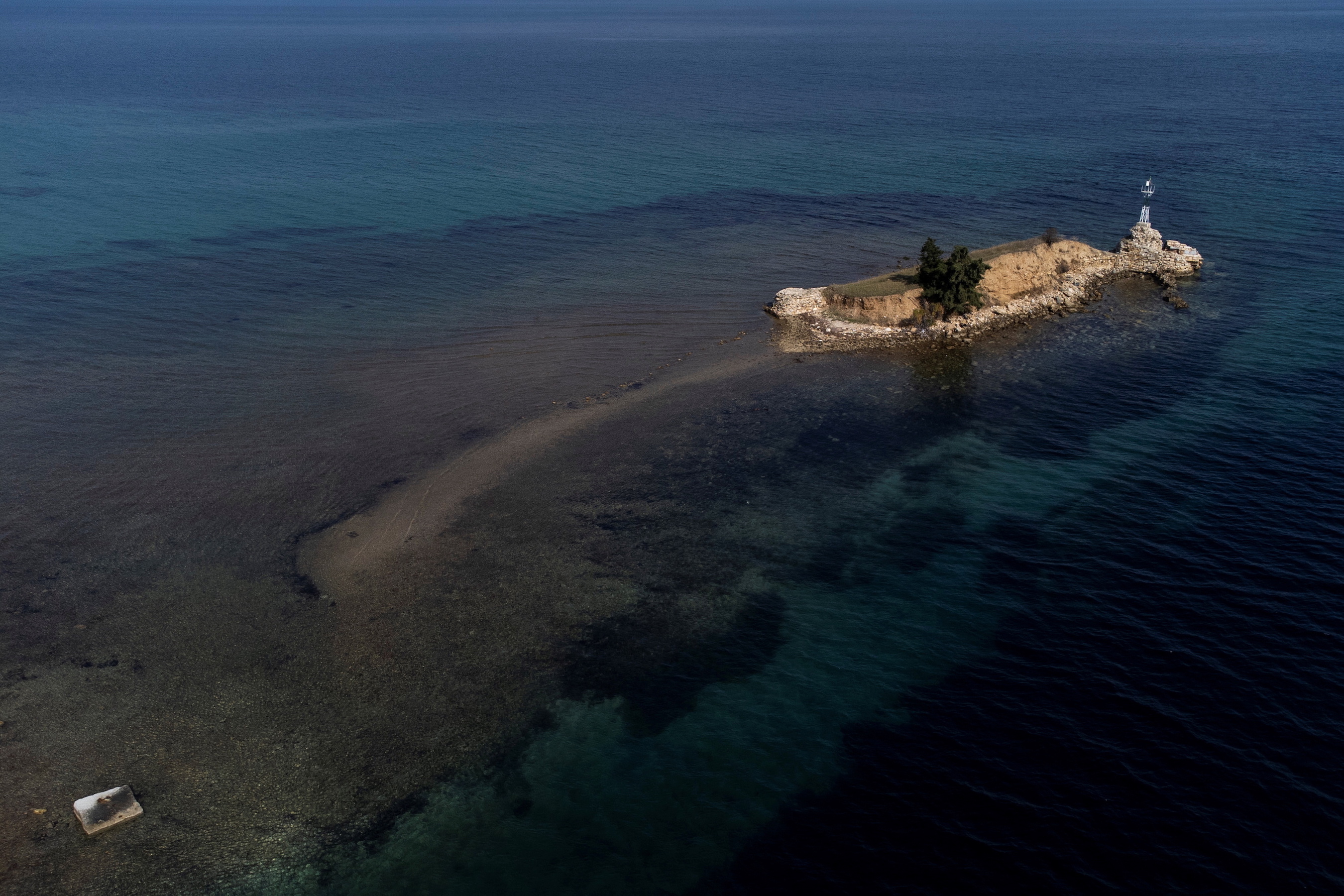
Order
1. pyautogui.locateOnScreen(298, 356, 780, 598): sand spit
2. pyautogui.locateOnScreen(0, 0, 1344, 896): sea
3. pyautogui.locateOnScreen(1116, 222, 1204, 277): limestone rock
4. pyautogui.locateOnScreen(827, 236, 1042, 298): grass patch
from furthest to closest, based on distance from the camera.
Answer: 1. pyautogui.locateOnScreen(1116, 222, 1204, 277): limestone rock
2. pyautogui.locateOnScreen(827, 236, 1042, 298): grass patch
3. pyautogui.locateOnScreen(298, 356, 780, 598): sand spit
4. pyautogui.locateOnScreen(0, 0, 1344, 896): sea

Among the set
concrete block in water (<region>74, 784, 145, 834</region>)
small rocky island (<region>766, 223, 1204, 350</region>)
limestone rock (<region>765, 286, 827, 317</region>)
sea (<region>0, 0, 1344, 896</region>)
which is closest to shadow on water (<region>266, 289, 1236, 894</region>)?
sea (<region>0, 0, 1344, 896</region>)

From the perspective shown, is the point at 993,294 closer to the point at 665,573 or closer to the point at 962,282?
the point at 962,282

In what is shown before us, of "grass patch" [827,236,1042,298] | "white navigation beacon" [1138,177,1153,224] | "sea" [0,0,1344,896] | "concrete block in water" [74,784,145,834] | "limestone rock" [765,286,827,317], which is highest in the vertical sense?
"white navigation beacon" [1138,177,1153,224]

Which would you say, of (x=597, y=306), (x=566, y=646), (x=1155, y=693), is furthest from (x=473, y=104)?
(x=1155, y=693)

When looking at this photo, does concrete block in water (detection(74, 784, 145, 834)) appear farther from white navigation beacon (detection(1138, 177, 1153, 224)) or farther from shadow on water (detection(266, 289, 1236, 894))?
white navigation beacon (detection(1138, 177, 1153, 224))

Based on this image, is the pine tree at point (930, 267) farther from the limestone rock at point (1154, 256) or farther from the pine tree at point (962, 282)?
the limestone rock at point (1154, 256)

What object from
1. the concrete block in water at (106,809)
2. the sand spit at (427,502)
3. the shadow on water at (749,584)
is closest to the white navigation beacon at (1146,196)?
the shadow on water at (749,584)

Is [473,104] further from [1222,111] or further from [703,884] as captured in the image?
[703,884]
